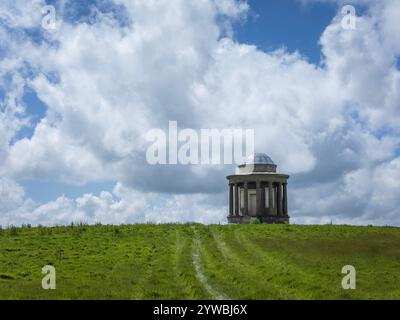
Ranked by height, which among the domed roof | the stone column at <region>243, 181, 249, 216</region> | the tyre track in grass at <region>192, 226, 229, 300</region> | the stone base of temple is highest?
the domed roof

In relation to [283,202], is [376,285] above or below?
below

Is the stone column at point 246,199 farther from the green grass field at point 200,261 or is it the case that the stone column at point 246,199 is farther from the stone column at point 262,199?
the green grass field at point 200,261

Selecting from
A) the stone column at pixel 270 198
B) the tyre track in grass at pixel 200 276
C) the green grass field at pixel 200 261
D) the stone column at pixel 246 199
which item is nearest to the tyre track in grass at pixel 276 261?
the green grass field at pixel 200 261

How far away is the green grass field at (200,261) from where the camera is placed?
24.2 m

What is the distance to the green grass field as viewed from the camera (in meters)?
24.2

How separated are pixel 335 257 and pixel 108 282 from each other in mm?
17019

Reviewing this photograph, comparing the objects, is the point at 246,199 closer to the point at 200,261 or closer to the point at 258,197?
the point at 258,197

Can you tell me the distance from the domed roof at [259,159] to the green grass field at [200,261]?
2830cm

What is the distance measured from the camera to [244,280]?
2638 centimetres

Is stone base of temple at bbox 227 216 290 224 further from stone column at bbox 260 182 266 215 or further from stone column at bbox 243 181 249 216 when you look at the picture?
stone column at bbox 243 181 249 216

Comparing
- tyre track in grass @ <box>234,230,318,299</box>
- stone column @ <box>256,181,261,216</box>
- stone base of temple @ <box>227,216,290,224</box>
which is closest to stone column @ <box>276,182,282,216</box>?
stone base of temple @ <box>227,216,290,224</box>
